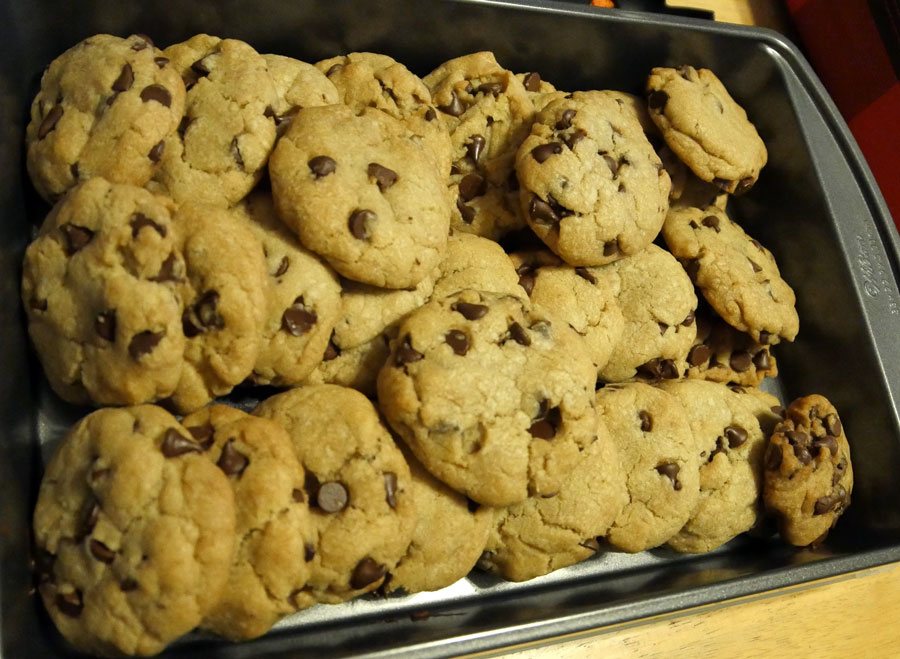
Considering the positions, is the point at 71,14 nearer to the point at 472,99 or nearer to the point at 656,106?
the point at 472,99

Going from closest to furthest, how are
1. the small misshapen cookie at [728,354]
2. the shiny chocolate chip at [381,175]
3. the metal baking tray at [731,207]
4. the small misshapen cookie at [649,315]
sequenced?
the metal baking tray at [731,207] → the shiny chocolate chip at [381,175] → the small misshapen cookie at [649,315] → the small misshapen cookie at [728,354]

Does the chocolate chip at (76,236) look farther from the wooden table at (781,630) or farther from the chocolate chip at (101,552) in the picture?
the wooden table at (781,630)

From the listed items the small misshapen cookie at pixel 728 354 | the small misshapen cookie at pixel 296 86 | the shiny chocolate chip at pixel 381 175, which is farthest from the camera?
the small misshapen cookie at pixel 728 354

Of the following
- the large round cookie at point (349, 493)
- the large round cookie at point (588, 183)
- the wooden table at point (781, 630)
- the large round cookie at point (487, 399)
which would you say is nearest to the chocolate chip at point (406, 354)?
the large round cookie at point (487, 399)

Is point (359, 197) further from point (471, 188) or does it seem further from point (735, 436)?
point (735, 436)

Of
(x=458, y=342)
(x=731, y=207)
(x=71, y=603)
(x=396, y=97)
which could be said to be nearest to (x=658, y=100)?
(x=731, y=207)

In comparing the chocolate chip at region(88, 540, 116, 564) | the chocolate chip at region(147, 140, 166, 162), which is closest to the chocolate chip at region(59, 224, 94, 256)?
the chocolate chip at region(147, 140, 166, 162)

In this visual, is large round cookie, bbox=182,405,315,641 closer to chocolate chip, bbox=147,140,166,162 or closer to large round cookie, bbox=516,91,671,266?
chocolate chip, bbox=147,140,166,162
